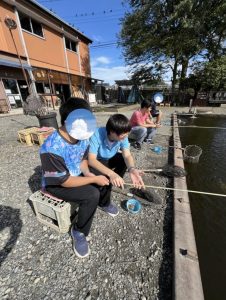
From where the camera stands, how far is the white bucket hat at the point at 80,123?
1552 mm

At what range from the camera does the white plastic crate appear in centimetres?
203

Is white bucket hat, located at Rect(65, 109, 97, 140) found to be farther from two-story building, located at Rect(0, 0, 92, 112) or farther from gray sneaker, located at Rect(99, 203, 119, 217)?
two-story building, located at Rect(0, 0, 92, 112)

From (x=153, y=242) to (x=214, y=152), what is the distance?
435 centimetres

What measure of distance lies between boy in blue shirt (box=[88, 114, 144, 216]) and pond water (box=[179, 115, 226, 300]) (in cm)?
126

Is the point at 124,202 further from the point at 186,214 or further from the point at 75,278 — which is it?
the point at 75,278

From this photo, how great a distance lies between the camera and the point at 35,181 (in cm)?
343

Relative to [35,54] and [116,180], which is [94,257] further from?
[35,54]

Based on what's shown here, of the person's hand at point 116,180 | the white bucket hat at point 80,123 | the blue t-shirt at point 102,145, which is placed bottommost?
the person's hand at point 116,180

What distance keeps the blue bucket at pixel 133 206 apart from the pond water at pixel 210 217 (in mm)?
918

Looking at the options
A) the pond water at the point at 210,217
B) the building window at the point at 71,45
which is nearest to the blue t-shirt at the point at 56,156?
the pond water at the point at 210,217

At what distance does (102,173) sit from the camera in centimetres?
219

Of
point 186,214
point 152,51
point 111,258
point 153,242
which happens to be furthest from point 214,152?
point 152,51

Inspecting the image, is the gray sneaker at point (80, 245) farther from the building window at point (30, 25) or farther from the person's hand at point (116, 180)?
the building window at point (30, 25)

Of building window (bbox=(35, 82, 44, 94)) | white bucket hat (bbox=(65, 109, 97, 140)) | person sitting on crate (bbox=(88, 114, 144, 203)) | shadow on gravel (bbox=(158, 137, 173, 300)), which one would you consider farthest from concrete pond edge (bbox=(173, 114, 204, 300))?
building window (bbox=(35, 82, 44, 94))
